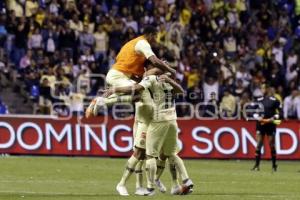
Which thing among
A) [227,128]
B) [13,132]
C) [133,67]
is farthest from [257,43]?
[133,67]

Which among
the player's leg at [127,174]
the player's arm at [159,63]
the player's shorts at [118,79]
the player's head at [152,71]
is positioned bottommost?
the player's leg at [127,174]

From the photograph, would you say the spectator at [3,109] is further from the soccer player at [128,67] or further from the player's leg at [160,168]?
the soccer player at [128,67]

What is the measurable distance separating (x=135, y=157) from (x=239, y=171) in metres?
9.13

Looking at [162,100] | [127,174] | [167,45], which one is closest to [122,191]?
[127,174]

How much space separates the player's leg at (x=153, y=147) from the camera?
19.8 metres

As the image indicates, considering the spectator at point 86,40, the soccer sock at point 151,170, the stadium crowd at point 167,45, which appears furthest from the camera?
the spectator at point 86,40

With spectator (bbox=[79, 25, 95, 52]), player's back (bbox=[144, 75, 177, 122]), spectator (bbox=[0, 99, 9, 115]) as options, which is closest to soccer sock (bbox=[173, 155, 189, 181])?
player's back (bbox=[144, 75, 177, 122])

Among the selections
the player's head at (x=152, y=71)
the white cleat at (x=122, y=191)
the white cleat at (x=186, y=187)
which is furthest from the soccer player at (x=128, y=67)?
the white cleat at (x=186, y=187)

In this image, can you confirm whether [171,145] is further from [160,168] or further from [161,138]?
[160,168]

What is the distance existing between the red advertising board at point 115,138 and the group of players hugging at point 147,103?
13326mm

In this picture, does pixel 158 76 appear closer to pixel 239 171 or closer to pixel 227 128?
pixel 239 171

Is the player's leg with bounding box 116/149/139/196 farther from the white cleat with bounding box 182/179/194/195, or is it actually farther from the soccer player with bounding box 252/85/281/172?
the soccer player with bounding box 252/85/281/172

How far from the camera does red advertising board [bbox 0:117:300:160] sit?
110ft

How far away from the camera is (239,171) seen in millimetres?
28781
